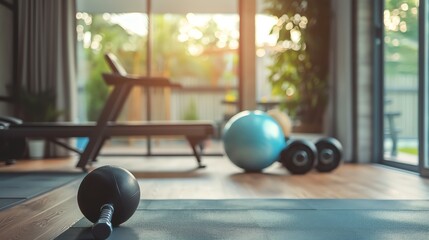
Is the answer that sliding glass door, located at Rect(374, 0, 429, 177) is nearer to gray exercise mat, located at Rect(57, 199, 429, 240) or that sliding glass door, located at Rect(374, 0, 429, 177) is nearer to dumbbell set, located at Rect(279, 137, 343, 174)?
dumbbell set, located at Rect(279, 137, 343, 174)

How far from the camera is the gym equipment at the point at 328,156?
334cm

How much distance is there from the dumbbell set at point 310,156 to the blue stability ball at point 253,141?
9cm

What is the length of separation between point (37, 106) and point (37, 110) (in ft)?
0.14

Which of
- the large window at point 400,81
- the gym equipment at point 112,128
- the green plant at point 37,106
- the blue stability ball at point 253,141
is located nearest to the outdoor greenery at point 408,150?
the large window at point 400,81

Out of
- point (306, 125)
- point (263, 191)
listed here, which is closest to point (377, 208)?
point (263, 191)

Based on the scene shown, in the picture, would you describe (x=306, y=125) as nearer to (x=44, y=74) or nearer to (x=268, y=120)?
(x=268, y=120)

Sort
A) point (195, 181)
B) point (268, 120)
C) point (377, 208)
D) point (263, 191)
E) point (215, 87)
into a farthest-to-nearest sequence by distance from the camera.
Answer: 1. point (215, 87)
2. point (268, 120)
3. point (195, 181)
4. point (263, 191)
5. point (377, 208)

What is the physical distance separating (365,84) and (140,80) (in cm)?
203

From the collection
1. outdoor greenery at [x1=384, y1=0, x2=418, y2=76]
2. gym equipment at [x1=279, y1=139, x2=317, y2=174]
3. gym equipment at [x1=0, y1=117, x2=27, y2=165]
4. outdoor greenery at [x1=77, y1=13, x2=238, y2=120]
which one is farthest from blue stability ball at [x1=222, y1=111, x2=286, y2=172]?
outdoor greenery at [x1=77, y1=13, x2=238, y2=120]

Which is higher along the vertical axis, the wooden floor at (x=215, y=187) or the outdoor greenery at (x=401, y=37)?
the outdoor greenery at (x=401, y=37)

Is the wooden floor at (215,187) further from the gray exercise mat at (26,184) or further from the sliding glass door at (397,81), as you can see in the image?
the sliding glass door at (397,81)

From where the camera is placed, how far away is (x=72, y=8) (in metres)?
4.73

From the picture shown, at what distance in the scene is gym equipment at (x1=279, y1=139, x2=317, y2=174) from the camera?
128 inches

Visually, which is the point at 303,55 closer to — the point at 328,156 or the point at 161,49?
the point at 328,156
